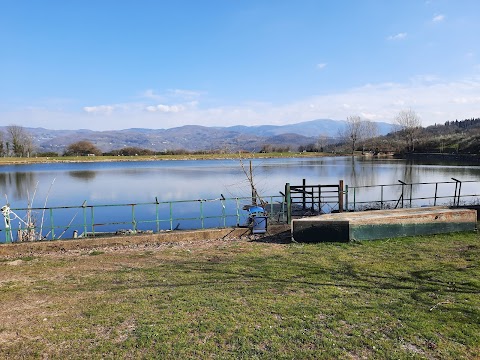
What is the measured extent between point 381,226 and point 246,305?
27.1 ft

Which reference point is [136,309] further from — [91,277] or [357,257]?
[357,257]

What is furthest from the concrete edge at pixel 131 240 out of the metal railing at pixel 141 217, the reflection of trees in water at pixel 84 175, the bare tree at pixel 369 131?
the bare tree at pixel 369 131

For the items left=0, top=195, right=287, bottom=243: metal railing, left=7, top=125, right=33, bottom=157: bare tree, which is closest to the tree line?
left=7, top=125, right=33, bottom=157: bare tree

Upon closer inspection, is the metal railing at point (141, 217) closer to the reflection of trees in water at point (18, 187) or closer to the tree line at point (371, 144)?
the reflection of trees in water at point (18, 187)

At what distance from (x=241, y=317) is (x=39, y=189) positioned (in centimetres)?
3890

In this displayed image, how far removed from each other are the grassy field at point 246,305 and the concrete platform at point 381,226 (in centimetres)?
158

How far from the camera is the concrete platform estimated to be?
12828mm

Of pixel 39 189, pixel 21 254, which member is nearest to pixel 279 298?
pixel 21 254

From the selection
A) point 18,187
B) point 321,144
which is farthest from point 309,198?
point 321,144

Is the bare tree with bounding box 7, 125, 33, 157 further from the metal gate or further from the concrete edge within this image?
the concrete edge

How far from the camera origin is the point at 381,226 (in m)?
13.1

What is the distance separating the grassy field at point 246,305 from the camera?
17.4 ft

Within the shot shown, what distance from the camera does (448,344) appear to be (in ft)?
17.5

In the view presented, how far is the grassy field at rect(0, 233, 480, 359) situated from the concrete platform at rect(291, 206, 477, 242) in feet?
5.19
